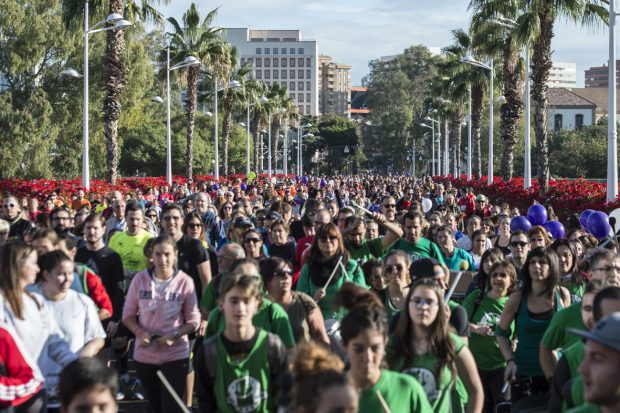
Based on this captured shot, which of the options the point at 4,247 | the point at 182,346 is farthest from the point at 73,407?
the point at 182,346

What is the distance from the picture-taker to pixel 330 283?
7.41 metres

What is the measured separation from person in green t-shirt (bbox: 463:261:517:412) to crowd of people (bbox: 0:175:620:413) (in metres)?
0.01

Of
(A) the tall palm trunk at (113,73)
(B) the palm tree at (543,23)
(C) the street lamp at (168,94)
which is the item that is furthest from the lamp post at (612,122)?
(C) the street lamp at (168,94)

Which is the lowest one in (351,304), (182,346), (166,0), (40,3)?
(182,346)

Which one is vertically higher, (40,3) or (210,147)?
(40,3)

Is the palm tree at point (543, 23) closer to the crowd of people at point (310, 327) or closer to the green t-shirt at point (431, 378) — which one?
the crowd of people at point (310, 327)

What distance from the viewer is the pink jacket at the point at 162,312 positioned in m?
6.67

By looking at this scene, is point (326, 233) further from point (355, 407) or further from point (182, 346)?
point (355, 407)

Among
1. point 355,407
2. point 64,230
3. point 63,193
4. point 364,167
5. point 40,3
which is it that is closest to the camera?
point 355,407

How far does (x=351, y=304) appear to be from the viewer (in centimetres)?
517

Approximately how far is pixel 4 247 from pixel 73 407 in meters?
2.19

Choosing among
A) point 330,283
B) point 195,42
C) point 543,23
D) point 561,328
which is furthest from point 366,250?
point 195,42

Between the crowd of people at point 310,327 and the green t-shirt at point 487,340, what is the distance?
1cm

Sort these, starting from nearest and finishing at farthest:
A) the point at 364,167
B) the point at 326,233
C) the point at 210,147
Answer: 1. the point at 326,233
2. the point at 210,147
3. the point at 364,167
